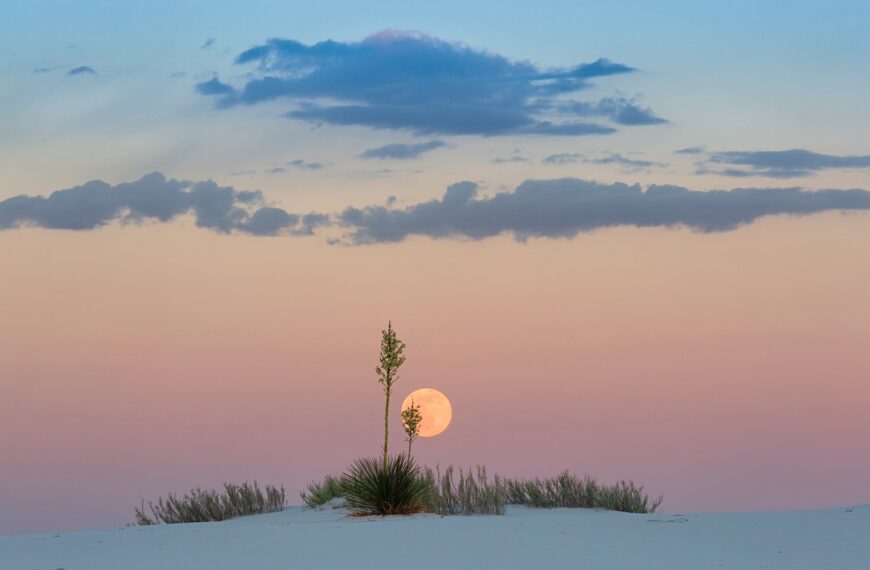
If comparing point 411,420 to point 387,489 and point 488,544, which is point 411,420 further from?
point 488,544

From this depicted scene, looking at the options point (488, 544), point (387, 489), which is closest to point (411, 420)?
point (387, 489)

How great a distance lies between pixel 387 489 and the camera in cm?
1762

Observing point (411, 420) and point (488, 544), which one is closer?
point (488, 544)

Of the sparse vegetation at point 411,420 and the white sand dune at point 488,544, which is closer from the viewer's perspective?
the white sand dune at point 488,544

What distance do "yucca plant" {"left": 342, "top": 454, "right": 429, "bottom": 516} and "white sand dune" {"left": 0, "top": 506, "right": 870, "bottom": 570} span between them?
7.65ft

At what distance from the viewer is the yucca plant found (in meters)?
17.6

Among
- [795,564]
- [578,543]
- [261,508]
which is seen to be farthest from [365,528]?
[261,508]

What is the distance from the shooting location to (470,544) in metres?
12.8

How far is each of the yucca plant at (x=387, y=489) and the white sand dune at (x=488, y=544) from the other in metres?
2.33

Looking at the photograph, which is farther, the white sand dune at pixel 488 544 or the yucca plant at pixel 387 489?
the yucca plant at pixel 387 489

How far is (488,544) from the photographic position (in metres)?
12.7

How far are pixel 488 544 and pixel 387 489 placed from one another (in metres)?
5.10

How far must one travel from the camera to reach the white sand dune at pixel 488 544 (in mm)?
11805

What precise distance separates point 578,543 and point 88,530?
7.58 m
